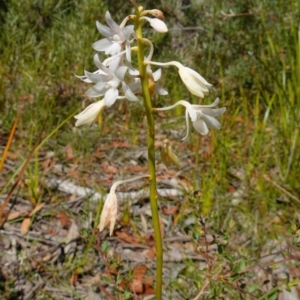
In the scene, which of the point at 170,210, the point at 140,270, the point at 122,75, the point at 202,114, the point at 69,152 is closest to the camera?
the point at 122,75

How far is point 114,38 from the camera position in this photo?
53.4 inches

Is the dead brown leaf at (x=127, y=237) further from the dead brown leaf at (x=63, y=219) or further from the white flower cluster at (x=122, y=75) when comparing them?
the white flower cluster at (x=122, y=75)

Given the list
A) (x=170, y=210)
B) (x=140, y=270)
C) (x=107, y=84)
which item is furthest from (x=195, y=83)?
(x=170, y=210)

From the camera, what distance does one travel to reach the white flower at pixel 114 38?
1328 mm

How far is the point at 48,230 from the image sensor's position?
2.77 metres

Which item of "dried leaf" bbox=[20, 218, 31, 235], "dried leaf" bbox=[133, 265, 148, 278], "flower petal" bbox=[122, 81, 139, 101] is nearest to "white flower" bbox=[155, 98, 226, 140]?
"flower petal" bbox=[122, 81, 139, 101]

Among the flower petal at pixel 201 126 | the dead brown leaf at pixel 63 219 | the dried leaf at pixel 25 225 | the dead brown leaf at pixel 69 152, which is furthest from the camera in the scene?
the dead brown leaf at pixel 69 152

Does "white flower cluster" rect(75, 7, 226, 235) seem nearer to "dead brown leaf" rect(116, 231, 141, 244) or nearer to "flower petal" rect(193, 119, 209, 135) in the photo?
"flower petal" rect(193, 119, 209, 135)

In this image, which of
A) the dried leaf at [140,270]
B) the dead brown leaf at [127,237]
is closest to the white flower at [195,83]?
the dried leaf at [140,270]

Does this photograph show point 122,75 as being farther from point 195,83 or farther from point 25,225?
point 25,225

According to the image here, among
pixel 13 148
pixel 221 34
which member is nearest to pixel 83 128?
pixel 13 148

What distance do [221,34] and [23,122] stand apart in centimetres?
173

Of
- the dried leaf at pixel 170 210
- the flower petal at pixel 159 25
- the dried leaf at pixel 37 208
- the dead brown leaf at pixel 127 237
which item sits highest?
the flower petal at pixel 159 25

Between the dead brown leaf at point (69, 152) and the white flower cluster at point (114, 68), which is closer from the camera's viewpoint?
the white flower cluster at point (114, 68)
